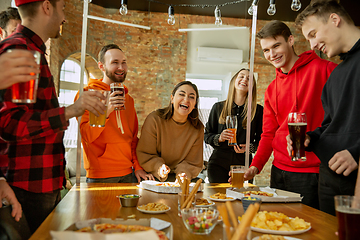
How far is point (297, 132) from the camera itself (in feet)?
4.68

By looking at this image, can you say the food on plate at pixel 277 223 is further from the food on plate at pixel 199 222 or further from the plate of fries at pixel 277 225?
the food on plate at pixel 199 222

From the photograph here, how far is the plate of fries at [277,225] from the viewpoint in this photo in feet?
3.31

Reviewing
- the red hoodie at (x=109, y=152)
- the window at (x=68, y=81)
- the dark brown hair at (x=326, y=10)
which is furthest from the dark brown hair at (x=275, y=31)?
the window at (x=68, y=81)

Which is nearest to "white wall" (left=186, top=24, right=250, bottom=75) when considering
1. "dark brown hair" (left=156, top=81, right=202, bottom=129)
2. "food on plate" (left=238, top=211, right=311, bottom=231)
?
"dark brown hair" (left=156, top=81, right=202, bottom=129)

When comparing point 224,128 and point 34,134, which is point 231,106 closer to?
point 224,128

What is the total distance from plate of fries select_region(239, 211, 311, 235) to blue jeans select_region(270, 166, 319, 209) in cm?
88

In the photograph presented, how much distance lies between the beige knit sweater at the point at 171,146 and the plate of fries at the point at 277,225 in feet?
4.02

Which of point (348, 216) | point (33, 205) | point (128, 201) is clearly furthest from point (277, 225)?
point (33, 205)

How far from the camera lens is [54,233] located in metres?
0.68

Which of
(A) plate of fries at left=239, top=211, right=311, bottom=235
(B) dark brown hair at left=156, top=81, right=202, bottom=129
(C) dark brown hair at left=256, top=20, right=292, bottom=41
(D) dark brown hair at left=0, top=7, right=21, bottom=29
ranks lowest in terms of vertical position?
(A) plate of fries at left=239, top=211, right=311, bottom=235

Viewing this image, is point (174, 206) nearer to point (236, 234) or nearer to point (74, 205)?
point (74, 205)

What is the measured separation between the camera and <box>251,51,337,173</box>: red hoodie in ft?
6.50

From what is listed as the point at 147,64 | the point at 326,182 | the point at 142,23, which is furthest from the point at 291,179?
the point at 142,23

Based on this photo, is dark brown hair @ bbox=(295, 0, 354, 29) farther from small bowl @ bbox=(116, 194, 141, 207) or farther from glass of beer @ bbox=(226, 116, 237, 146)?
small bowl @ bbox=(116, 194, 141, 207)
